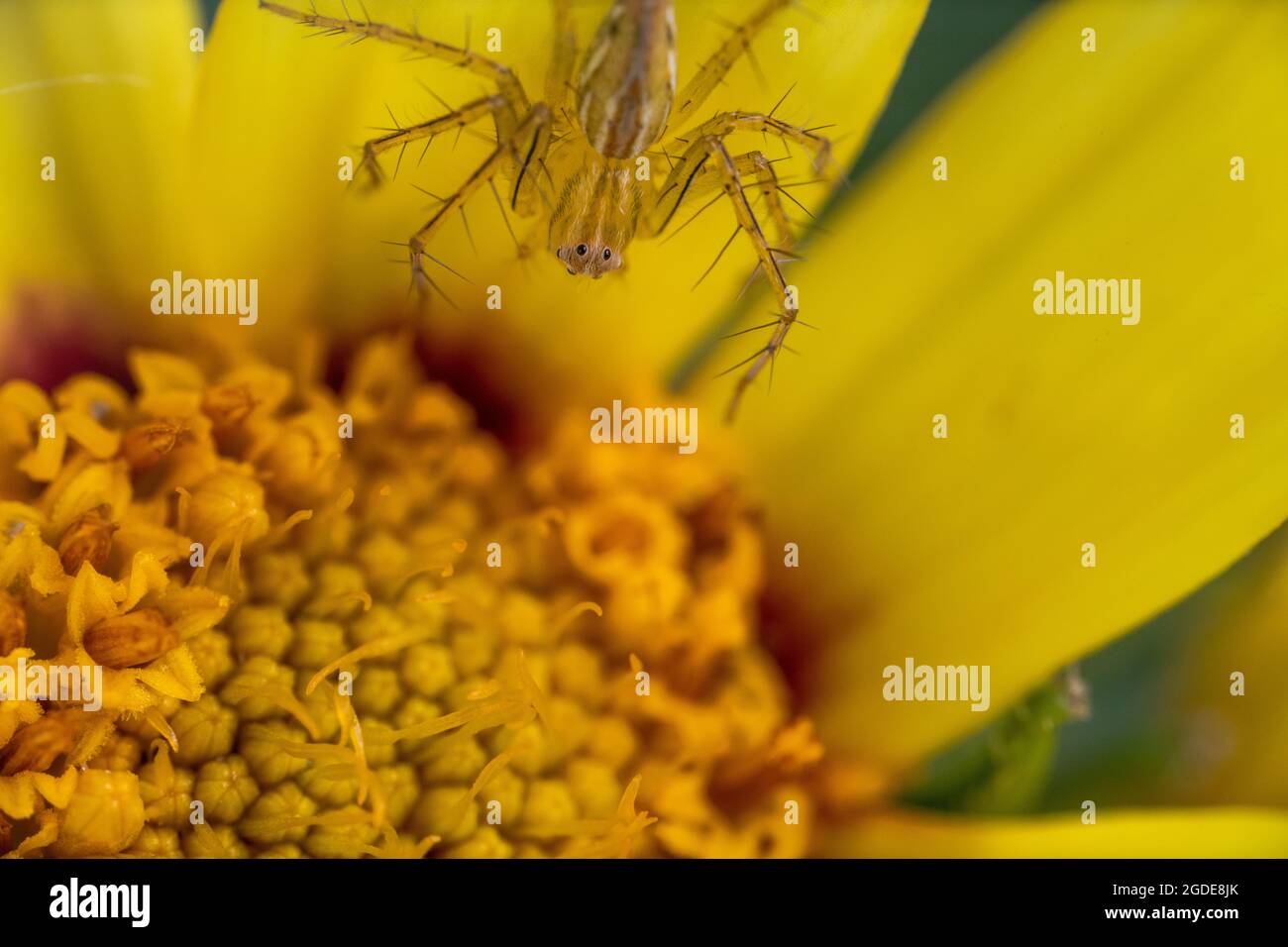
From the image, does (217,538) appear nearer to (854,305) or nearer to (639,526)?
(639,526)

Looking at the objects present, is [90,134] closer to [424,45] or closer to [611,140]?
[424,45]

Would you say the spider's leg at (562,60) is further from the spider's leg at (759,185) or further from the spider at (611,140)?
the spider's leg at (759,185)

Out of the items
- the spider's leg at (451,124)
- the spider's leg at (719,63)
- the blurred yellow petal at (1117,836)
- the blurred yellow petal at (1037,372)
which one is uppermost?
the spider's leg at (719,63)

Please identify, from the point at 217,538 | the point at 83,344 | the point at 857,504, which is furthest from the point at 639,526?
the point at 83,344

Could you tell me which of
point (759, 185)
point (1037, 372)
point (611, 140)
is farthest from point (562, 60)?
point (1037, 372)

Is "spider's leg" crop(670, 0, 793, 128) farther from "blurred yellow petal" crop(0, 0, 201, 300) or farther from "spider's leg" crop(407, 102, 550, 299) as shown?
"blurred yellow petal" crop(0, 0, 201, 300)

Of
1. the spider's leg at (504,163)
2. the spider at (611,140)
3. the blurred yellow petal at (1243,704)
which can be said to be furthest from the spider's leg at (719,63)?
the blurred yellow petal at (1243,704)
